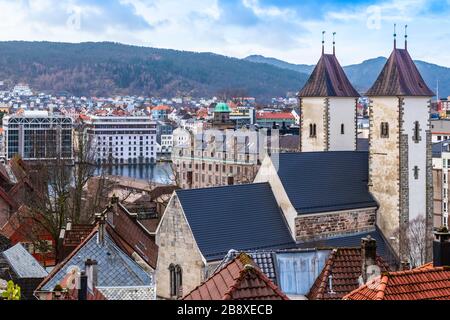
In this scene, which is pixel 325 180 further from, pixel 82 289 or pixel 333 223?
pixel 82 289

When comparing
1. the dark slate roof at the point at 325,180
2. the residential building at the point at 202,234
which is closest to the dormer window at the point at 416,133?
the dark slate roof at the point at 325,180

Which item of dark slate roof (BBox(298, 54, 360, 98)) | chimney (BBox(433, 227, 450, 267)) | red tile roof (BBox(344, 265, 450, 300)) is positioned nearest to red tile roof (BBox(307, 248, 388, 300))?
chimney (BBox(433, 227, 450, 267))

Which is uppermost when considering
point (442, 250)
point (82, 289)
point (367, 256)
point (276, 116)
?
point (276, 116)

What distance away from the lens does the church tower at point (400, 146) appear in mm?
21469

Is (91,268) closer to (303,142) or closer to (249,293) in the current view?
(249,293)

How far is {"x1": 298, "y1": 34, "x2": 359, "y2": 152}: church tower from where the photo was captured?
84.5 ft

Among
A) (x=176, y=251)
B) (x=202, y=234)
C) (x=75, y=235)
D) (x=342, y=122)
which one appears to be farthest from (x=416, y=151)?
(x=75, y=235)

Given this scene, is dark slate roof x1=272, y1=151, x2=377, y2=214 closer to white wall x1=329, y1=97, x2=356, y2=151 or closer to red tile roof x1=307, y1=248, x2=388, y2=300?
white wall x1=329, y1=97, x2=356, y2=151

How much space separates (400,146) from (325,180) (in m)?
2.72

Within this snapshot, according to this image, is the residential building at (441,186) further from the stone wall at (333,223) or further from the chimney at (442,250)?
the chimney at (442,250)

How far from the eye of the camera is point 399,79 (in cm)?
2195

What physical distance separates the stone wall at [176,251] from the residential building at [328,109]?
10041 mm

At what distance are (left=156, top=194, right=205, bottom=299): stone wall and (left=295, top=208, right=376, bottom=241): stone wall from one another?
3.36 metres
